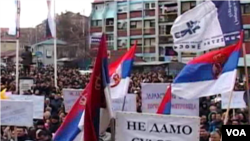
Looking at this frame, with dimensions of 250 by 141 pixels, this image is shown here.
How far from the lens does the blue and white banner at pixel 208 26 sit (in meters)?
8.05

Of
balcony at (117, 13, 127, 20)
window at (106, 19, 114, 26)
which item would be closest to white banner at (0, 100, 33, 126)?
balcony at (117, 13, 127, 20)

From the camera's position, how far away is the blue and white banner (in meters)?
8.05

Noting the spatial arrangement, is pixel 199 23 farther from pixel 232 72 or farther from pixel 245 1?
pixel 245 1

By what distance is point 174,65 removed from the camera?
39625 mm

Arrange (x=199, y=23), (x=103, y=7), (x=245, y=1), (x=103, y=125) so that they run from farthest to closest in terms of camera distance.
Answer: (x=103, y=7) < (x=245, y=1) < (x=199, y=23) < (x=103, y=125)

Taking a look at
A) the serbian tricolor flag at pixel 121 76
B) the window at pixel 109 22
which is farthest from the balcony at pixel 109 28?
the serbian tricolor flag at pixel 121 76

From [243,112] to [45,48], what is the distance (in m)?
83.6

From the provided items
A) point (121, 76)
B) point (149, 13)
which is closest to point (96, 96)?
point (121, 76)

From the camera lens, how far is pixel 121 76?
950 cm

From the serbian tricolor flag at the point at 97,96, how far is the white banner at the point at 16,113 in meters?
2.71

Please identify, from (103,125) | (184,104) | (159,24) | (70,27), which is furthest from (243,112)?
(70,27)

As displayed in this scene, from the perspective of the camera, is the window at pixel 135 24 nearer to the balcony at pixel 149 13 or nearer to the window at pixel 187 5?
the balcony at pixel 149 13

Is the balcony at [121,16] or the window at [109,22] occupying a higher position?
the balcony at [121,16]

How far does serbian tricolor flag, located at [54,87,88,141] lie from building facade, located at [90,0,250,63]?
51221 millimetres
